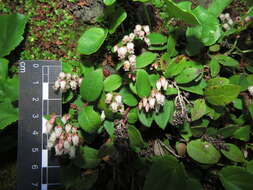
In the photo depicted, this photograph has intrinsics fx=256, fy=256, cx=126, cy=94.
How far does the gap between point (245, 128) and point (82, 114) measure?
1170mm

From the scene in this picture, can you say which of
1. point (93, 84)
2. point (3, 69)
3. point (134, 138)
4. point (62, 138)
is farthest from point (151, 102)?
point (3, 69)

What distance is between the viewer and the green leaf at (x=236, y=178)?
1.71 meters

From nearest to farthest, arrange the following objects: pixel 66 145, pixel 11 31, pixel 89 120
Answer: pixel 66 145
pixel 89 120
pixel 11 31

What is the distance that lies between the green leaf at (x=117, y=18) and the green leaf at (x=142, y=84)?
16.7 inches

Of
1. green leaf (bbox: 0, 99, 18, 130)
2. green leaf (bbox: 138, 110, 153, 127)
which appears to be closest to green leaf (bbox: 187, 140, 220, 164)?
green leaf (bbox: 138, 110, 153, 127)

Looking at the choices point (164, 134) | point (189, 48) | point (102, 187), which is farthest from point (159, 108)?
point (102, 187)

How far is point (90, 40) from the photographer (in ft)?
6.40

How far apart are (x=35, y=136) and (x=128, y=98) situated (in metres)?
0.73

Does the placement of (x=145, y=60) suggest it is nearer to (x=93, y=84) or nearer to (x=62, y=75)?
(x=93, y=84)

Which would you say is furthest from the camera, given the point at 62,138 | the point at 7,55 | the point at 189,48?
the point at 7,55

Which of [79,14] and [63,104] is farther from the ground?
[79,14]

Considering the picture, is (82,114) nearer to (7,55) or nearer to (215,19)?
(7,55)

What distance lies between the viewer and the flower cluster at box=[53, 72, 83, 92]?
5.74 feet

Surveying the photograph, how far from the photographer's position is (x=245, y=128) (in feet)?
6.07
